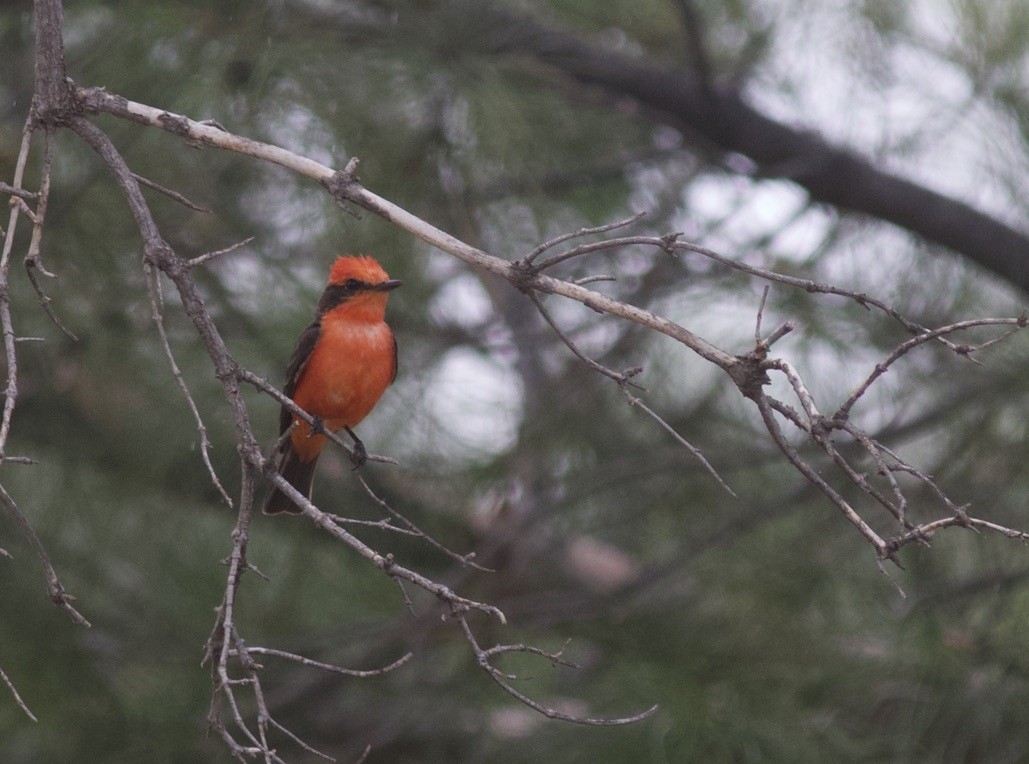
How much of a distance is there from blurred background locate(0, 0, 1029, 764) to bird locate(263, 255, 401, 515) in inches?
14.0

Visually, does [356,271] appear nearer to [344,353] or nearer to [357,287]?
[357,287]

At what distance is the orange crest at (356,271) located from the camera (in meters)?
3.22

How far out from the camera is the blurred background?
340cm

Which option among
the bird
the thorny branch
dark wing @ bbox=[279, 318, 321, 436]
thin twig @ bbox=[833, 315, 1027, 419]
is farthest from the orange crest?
thin twig @ bbox=[833, 315, 1027, 419]

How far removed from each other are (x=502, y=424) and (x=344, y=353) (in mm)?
1190

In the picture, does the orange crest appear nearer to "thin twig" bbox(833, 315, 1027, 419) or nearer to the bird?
the bird

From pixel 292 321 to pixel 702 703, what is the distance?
1812 millimetres

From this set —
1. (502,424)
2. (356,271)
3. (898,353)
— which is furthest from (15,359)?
(502,424)

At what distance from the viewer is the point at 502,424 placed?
4344mm

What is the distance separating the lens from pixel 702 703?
3.34 m

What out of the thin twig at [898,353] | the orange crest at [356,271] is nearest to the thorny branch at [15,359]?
the thin twig at [898,353]

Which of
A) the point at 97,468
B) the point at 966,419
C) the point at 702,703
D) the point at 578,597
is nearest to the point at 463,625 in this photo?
the point at 702,703

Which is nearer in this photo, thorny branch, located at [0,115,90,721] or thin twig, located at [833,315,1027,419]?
thin twig, located at [833,315,1027,419]

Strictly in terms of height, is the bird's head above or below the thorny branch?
above
